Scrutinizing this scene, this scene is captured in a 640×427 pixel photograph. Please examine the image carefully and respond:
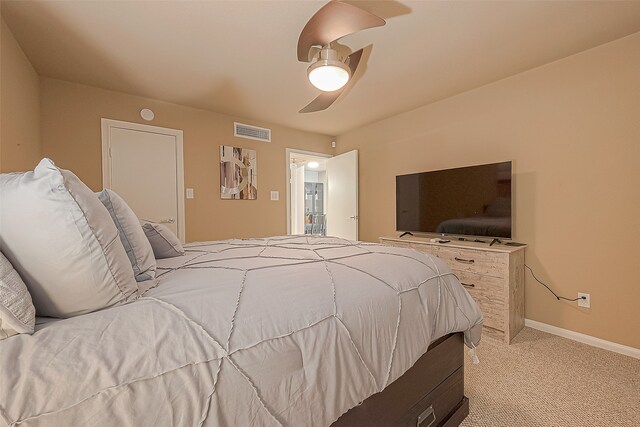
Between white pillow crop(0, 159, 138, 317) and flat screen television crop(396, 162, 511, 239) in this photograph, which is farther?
flat screen television crop(396, 162, 511, 239)

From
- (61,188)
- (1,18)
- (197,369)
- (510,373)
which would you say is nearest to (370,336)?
(197,369)

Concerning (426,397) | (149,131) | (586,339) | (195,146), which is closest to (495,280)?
(586,339)

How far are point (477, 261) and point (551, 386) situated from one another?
1.00 meters

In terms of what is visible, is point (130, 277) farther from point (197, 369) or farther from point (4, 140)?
point (4, 140)

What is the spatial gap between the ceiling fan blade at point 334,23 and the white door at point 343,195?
2636mm

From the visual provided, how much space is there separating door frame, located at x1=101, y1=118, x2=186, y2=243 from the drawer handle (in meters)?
3.08

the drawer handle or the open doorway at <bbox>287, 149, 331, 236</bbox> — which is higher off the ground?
the open doorway at <bbox>287, 149, 331, 236</bbox>

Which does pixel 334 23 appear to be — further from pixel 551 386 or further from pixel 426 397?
pixel 551 386

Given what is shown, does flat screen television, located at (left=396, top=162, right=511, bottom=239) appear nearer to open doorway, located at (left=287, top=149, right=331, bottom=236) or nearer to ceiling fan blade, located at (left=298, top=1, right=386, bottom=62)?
ceiling fan blade, located at (left=298, top=1, right=386, bottom=62)

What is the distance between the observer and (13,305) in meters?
0.54

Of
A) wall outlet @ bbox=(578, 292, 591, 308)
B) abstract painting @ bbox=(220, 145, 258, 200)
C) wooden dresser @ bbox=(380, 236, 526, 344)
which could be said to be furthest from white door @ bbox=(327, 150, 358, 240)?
wall outlet @ bbox=(578, 292, 591, 308)

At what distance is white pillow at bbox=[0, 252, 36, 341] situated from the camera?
527 millimetres

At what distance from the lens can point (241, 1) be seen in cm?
167

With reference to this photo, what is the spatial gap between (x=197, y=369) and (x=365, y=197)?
12.7ft
